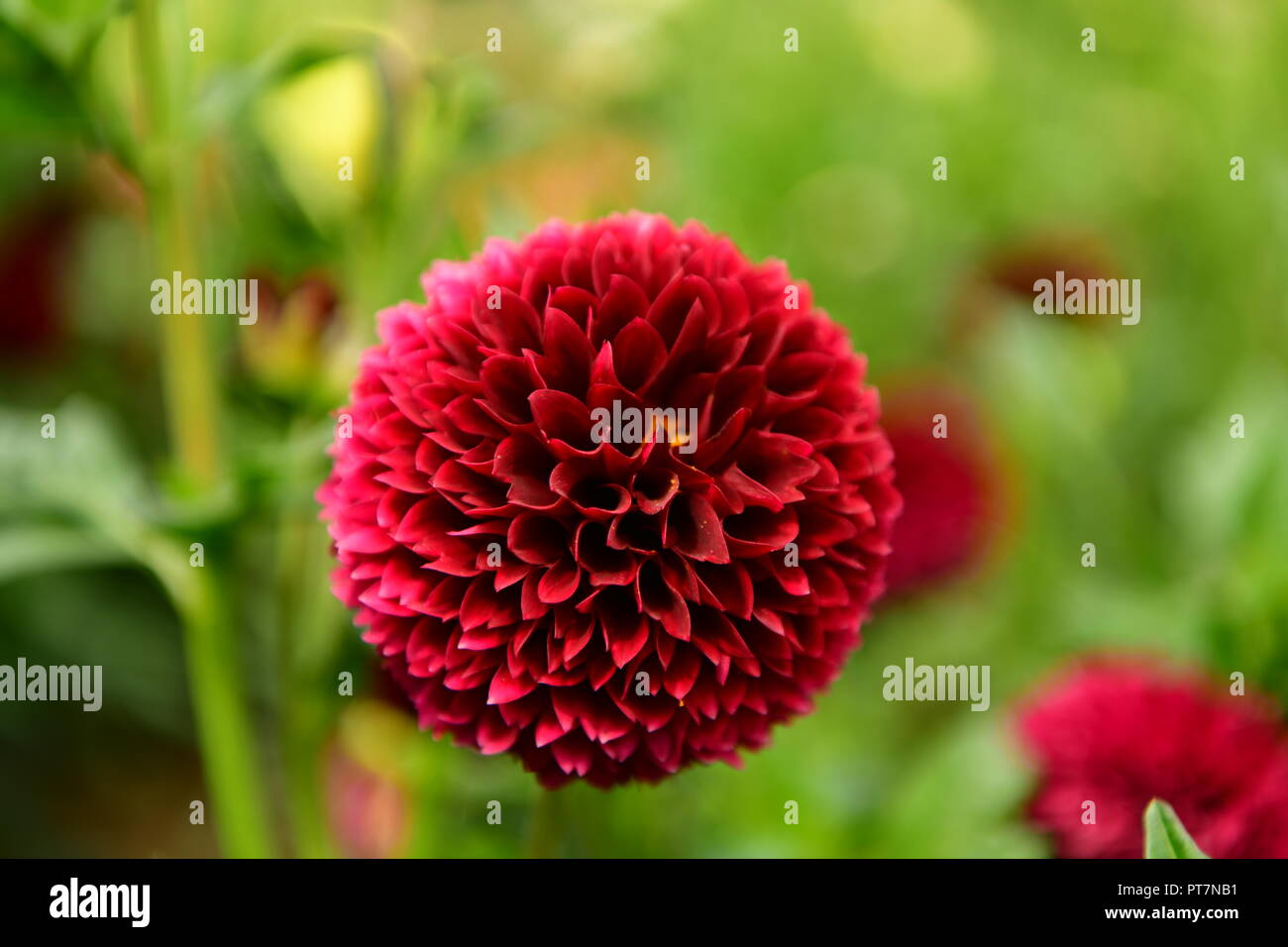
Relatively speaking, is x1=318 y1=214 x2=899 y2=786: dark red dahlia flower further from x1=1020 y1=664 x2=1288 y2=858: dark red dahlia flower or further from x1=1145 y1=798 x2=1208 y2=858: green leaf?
x1=1020 y1=664 x2=1288 y2=858: dark red dahlia flower

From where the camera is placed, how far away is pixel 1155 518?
1190mm

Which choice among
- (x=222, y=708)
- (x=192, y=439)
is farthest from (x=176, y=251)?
(x=222, y=708)

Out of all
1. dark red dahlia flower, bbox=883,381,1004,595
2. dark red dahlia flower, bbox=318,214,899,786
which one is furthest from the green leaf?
dark red dahlia flower, bbox=883,381,1004,595

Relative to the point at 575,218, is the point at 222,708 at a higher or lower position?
lower

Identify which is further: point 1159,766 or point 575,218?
point 575,218

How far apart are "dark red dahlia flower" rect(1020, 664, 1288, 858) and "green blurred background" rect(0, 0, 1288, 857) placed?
43 mm

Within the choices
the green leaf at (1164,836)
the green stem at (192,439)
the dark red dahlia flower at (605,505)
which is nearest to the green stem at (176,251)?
the green stem at (192,439)

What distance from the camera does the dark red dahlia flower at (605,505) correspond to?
0.44 metres

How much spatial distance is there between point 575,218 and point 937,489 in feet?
1.30

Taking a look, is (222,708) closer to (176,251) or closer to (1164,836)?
(176,251)

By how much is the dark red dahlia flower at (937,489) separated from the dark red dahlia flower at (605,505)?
0.49 meters

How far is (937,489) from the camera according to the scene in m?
1.00

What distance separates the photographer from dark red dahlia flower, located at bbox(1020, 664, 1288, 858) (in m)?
0.63
